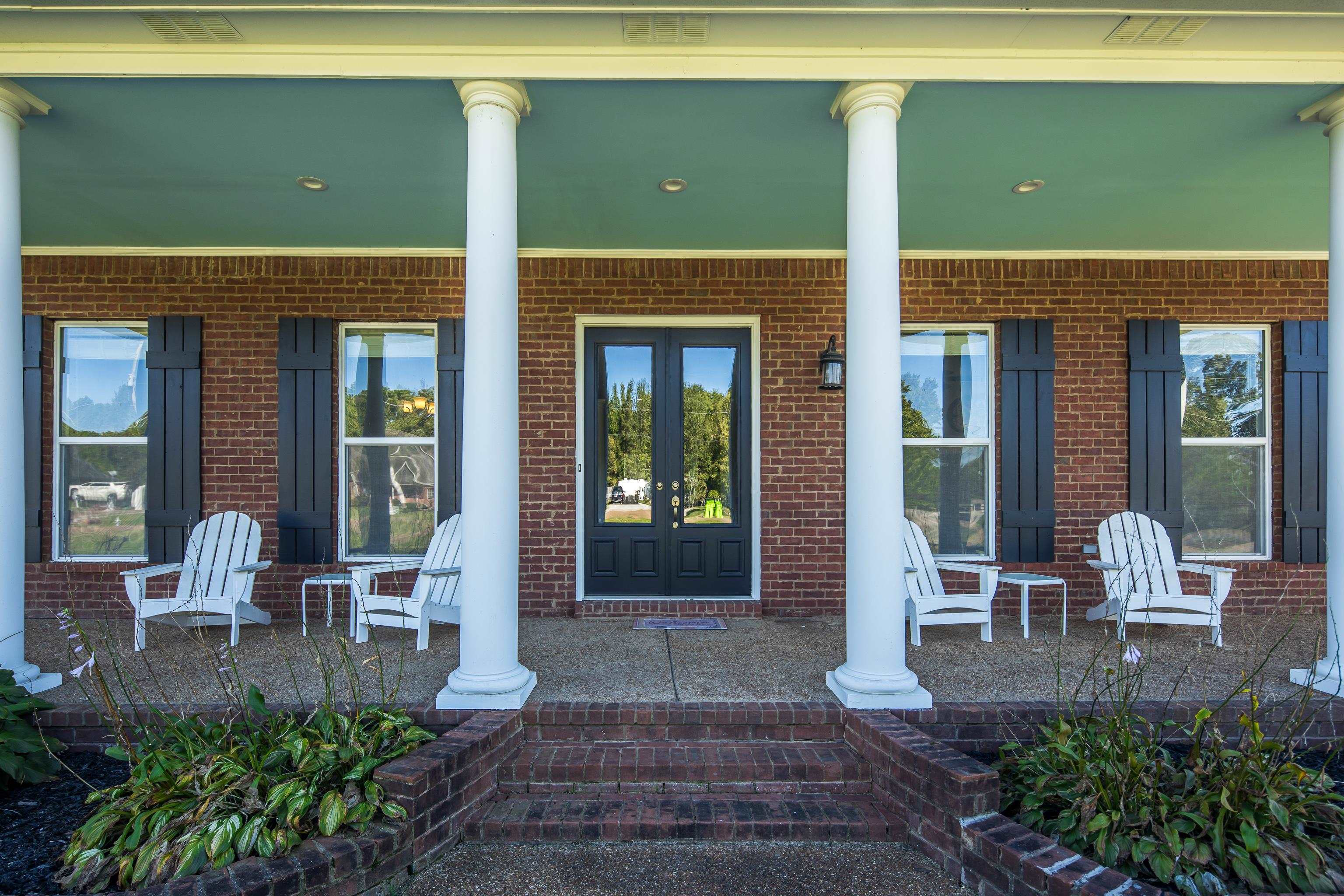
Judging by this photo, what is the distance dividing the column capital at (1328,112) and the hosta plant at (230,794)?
475 cm

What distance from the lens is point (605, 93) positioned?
118 inches

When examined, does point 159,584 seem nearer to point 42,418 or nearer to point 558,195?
point 42,418

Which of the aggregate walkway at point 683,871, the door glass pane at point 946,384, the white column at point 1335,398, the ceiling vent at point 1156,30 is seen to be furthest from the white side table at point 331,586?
the white column at point 1335,398

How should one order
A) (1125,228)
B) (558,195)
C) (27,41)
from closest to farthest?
(27,41) < (558,195) < (1125,228)

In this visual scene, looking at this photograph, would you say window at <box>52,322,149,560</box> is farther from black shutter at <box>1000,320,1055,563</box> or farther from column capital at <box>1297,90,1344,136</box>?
column capital at <box>1297,90,1344,136</box>

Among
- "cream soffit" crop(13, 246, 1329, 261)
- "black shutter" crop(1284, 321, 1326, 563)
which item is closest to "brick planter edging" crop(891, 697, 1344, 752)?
"black shutter" crop(1284, 321, 1326, 563)

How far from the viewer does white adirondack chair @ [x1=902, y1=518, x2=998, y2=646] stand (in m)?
3.99

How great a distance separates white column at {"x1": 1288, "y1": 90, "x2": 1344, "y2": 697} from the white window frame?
2.09 m

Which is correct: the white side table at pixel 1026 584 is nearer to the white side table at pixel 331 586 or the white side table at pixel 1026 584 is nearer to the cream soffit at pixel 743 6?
the cream soffit at pixel 743 6


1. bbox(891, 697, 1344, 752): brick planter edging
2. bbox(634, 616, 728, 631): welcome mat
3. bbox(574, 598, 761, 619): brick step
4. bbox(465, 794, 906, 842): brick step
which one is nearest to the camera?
bbox(465, 794, 906, 842): brick step

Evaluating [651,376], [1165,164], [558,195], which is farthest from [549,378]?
[1165,164]

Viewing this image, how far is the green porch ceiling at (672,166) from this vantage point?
3.06 meters

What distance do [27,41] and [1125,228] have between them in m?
6.07

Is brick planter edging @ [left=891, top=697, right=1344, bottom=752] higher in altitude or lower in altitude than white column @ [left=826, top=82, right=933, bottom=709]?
lower
